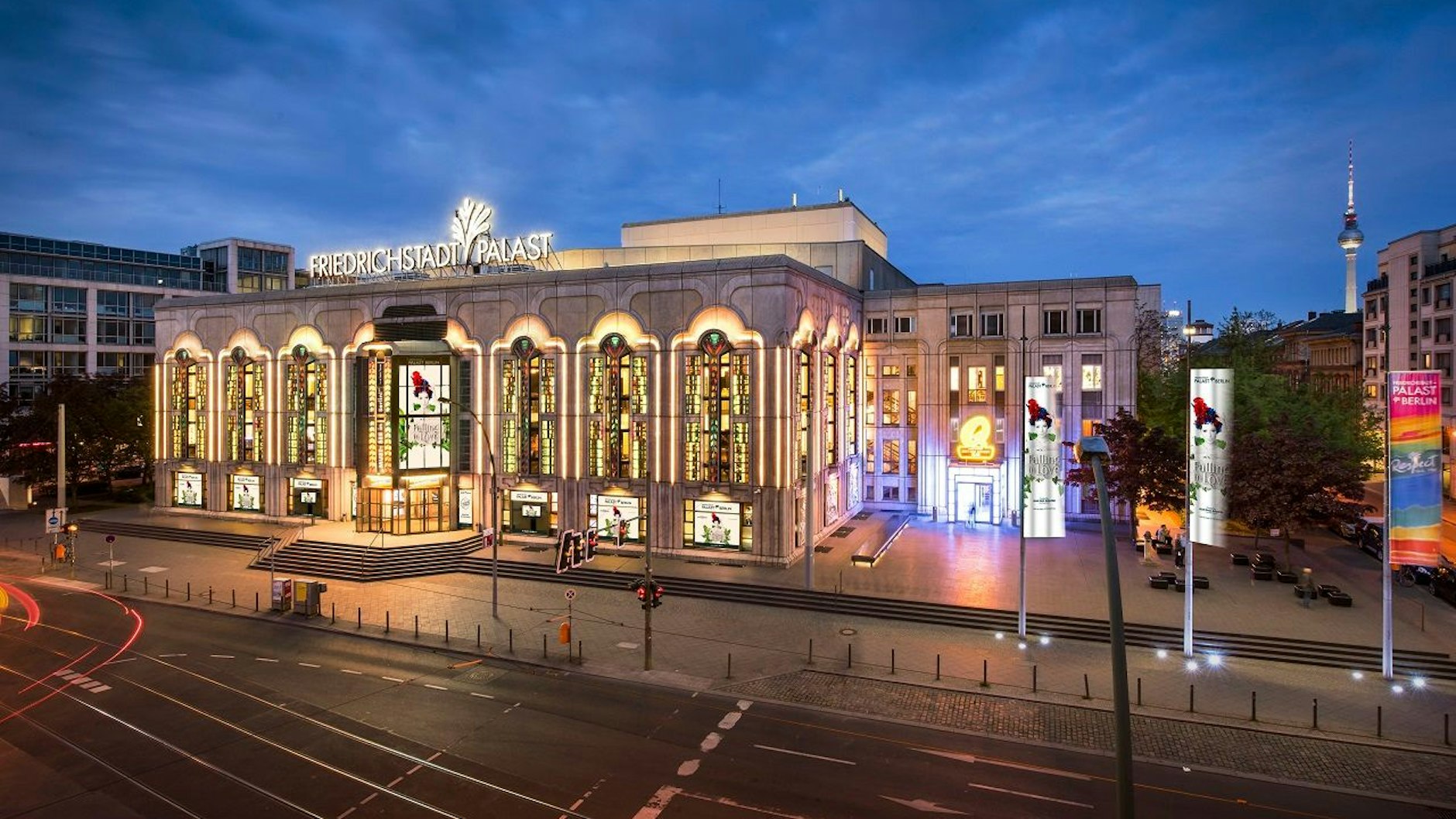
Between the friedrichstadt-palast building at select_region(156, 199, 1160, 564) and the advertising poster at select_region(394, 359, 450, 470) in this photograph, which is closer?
the friedrichstadt-palast building at select_region(156, 199, 1160, 564)

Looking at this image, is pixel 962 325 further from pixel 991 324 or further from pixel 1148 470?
pixel 1148 470

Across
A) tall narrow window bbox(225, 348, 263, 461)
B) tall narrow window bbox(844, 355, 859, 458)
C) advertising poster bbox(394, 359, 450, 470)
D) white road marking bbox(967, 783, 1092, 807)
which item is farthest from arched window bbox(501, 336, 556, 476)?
white road marking bbox(967, 783, 1092, 807)

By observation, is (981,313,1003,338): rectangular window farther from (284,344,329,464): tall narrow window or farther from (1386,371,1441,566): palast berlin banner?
(284,344,329,464): tall narrow window

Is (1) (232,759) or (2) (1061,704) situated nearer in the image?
(1) (232,759)

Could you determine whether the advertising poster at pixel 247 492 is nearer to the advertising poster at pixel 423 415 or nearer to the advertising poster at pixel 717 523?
the advertising poster at pixel 423 415

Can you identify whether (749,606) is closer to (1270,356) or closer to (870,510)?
(870,510)

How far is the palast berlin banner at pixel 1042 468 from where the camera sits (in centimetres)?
3111

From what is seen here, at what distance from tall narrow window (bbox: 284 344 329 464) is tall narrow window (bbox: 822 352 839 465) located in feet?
A: 118

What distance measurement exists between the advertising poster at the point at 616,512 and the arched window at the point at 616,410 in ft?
4.89

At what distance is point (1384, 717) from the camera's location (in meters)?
24.3

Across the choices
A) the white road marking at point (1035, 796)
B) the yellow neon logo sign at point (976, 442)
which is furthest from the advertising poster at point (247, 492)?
the white road marking at point (1035, 796)

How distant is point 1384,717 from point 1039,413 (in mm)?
14333

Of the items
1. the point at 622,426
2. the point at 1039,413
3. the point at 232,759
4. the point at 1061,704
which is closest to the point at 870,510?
the point at 622,426

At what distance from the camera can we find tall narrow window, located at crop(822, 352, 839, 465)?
5244 centimetres
